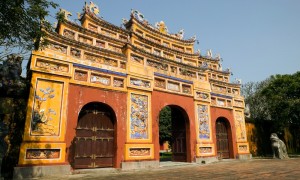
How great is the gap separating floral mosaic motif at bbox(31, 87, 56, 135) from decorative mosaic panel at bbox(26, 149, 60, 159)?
0.64 m

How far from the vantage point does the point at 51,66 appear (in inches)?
350

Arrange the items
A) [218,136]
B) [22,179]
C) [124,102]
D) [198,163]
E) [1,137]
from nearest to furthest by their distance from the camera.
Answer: [1,137] < [22,179] < [124,102] < [198,163] < [218,136]

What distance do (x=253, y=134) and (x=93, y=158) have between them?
13608 mm

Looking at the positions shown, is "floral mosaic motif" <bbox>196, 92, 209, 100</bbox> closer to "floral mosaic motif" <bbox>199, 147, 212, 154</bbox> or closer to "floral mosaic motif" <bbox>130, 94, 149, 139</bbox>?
"floral mosaic motif" <bbox>199, 147, 212, 154</bbox>

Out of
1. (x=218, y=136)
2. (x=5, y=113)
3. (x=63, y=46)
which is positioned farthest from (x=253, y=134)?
(x=5, y=113)

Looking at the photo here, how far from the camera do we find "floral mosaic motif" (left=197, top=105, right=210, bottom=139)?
13104 mm

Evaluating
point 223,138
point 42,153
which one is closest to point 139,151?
point 42,153

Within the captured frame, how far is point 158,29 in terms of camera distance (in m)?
18.8

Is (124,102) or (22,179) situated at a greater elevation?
(124,102)

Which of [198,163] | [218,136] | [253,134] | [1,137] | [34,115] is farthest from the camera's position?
[253,134]

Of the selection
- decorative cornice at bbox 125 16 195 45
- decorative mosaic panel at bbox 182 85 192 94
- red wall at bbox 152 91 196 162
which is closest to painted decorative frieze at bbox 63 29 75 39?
decorative cornice at bbox 125 16 195 45

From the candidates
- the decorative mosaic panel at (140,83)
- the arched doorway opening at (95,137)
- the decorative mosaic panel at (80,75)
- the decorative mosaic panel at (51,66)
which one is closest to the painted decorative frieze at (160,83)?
the decorative mosaic panel at (140,83)

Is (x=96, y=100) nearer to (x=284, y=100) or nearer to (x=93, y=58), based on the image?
(x=93, y=58)

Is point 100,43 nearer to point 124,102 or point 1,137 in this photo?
point 124,102
